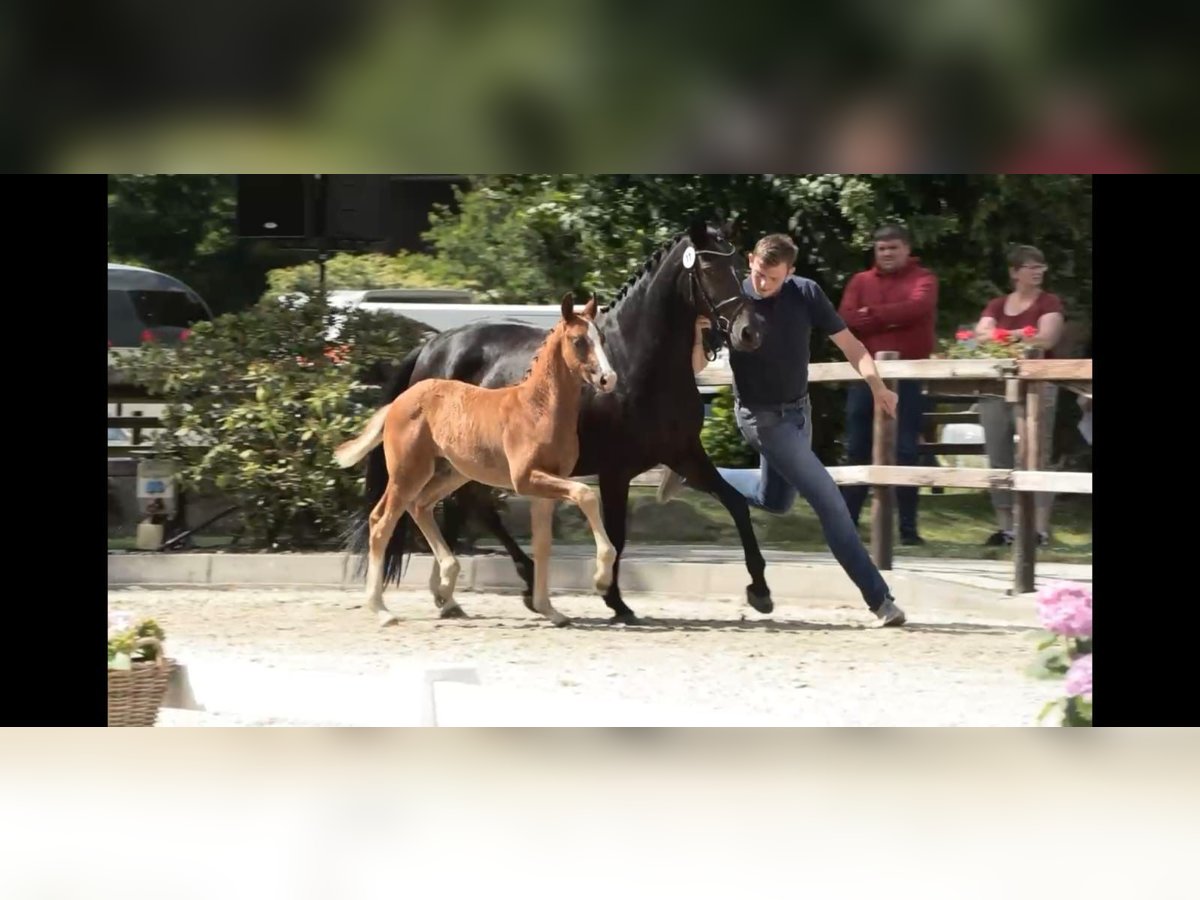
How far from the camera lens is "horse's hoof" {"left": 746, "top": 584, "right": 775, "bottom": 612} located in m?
7.63

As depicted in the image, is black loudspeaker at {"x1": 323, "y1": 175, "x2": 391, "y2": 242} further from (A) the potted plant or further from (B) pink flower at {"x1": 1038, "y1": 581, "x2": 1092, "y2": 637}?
(B) pink flower at {"x1": 1038, "y1": 581, "x2": 1092, "y2": 637}

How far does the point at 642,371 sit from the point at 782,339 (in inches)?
21.5

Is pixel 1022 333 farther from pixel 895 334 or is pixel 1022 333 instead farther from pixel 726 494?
pixel 726 494

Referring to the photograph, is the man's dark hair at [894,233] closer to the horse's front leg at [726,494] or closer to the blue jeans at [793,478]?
the blue jeans at [793,478]

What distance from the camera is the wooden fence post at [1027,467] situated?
25.0 feet

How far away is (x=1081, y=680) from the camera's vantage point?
7234 millimetres

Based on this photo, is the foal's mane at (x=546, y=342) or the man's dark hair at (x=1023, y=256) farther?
the foal's mane at (x=546, y=342)

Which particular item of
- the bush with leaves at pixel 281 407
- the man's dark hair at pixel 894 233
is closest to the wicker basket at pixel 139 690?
the bush with leaves at pixel 281 407

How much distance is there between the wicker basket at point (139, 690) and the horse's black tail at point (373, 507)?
2.73ft

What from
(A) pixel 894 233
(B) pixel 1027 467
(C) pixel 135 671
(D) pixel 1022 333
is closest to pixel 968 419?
(B) pixel 1027 467
